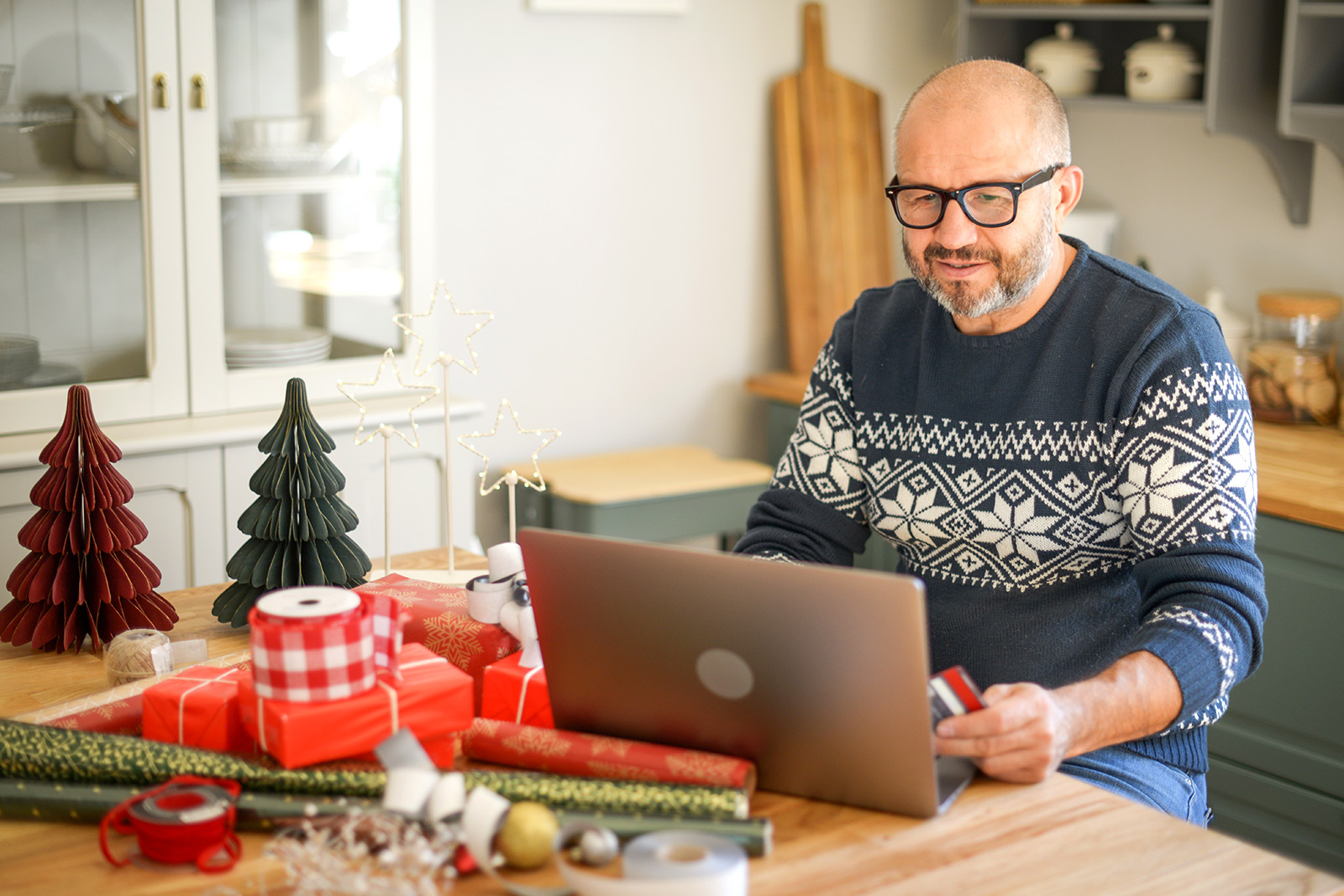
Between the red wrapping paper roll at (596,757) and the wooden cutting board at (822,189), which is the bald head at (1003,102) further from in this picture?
the wooden cutting board at (822,189)

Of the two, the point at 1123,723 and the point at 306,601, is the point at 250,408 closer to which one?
the point at 306,601

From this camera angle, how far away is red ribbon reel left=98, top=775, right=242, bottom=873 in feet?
3.43

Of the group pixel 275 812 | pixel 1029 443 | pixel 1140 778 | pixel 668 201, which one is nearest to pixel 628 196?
pixel 668 201

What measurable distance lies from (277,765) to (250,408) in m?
1.47

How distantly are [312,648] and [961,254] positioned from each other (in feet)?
2.88

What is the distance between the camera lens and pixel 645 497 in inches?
117

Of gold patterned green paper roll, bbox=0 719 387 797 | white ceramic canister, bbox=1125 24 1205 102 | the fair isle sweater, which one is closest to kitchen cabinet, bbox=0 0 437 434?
the fair isle sweater

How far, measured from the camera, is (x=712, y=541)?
132 inches

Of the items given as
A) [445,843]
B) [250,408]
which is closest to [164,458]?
[250,408]

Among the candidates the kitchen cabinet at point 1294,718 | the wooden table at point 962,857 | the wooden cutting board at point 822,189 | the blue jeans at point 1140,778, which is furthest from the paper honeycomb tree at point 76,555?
the wooden cutting board at point 822,189

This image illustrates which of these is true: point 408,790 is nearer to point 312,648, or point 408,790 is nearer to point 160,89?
point 312,648

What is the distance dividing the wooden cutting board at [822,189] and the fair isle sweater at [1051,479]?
167 centimetres

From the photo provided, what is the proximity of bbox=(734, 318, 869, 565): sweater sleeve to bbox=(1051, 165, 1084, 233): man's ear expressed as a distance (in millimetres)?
316

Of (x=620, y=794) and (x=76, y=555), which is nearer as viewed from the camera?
(x=620, y=794)
